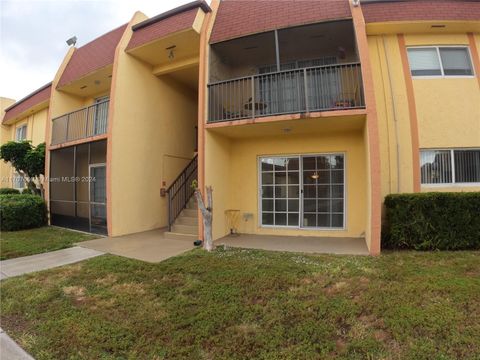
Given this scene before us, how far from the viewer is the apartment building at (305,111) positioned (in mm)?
6629

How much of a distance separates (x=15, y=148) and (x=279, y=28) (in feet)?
38.4

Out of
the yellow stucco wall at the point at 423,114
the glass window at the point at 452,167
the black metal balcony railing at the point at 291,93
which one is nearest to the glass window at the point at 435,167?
the glass window at the point at 452,167

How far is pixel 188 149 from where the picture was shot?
11141 mm

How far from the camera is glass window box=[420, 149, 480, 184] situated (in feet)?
22.5

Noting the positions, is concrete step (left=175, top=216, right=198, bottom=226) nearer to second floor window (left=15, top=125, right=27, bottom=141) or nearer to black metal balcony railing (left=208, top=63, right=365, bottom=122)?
black metal balcony railing (left=208, top=63, right=365, bottom=122)

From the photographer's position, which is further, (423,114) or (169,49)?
(169,49)

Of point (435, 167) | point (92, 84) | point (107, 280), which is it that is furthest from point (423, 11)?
point (92, 84)

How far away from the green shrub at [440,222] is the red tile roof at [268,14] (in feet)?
16.9

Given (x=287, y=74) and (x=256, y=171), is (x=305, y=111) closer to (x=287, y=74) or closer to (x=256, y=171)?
(x=287, y=74)

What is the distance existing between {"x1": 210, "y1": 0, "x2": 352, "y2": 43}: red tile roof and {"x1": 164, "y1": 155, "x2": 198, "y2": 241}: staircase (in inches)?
184

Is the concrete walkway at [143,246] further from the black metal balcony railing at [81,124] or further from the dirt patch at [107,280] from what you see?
the black metal balcony railing at [81,124]

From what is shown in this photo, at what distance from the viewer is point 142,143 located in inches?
355

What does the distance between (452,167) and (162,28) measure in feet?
30.9

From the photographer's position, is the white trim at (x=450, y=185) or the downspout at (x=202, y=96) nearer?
the white trim at (x=450, y=185)
